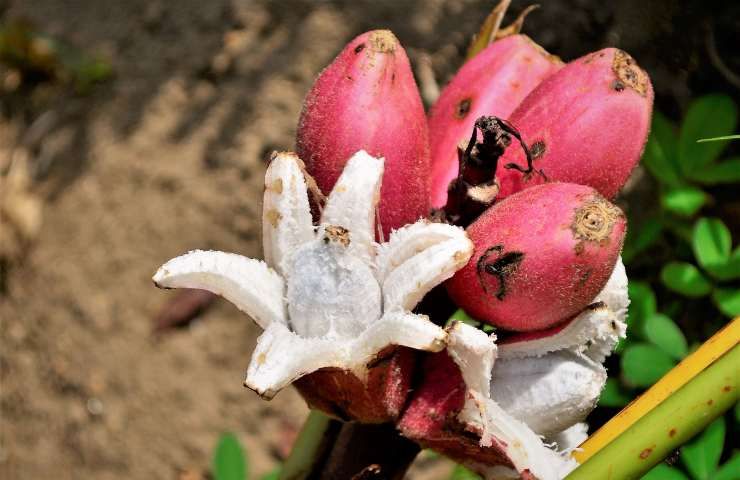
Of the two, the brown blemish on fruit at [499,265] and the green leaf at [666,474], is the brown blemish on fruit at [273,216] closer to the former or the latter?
the brown blemish on fruit at [499,265]

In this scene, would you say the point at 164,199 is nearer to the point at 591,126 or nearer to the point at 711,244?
the point at 711,244

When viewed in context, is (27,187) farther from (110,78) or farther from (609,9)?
(609,9)

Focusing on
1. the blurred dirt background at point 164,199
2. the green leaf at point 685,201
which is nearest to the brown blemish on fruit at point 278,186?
the green leaf at point 685,201

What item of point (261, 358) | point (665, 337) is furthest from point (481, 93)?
point (665, 337)

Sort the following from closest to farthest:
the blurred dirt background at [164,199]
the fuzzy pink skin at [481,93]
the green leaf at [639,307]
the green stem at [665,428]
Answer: the green stem at [665,428] → the fuzzy pink skin at [481,93] → the green leaf at [639,307] → the blurred dirt background at [164,199]

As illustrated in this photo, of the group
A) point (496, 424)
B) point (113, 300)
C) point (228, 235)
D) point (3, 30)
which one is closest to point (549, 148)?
point (496, 424)
